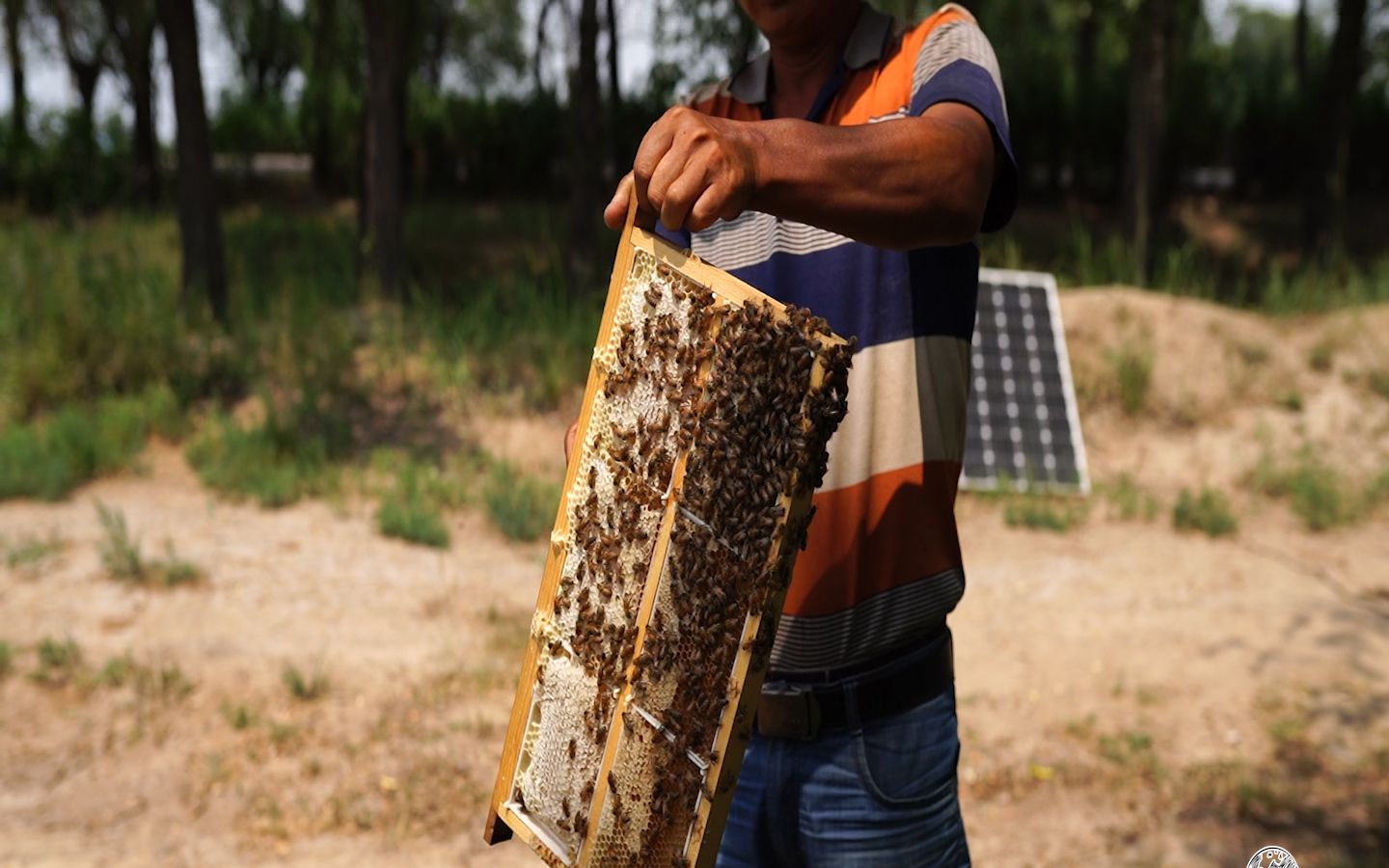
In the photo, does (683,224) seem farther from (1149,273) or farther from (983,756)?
(1149,273)

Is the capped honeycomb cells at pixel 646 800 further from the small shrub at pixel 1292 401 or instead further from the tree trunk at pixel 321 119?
the tree trunk at pixel 321 119

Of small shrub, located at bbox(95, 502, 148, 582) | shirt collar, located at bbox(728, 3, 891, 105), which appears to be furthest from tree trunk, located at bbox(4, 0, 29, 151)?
shirt collar, located at bbox(728, 3, 891, 105)

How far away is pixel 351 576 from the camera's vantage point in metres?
6.71

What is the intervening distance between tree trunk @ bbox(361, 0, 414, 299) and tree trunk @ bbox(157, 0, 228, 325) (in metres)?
1.18

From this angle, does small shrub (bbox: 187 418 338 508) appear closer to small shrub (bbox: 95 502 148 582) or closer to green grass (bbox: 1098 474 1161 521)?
small shrub (bbox: 95 502 148 582)

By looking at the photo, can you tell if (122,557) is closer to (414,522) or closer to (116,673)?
(116,673)

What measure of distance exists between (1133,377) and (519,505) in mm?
4664

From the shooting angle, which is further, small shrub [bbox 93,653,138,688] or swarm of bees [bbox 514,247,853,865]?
small shrub [bbox 93,653,138,688]

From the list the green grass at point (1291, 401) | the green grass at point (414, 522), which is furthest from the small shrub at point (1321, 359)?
the green grass at point (414, 522)

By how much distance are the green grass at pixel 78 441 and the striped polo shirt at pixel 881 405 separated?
6.92m

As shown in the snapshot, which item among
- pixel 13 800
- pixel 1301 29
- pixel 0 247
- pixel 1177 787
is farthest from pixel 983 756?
pixel 1301 29

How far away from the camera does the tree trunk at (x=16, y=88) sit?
579 inches

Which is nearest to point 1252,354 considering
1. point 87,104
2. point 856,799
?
point 856,799

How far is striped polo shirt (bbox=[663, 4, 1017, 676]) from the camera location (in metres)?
1.89
